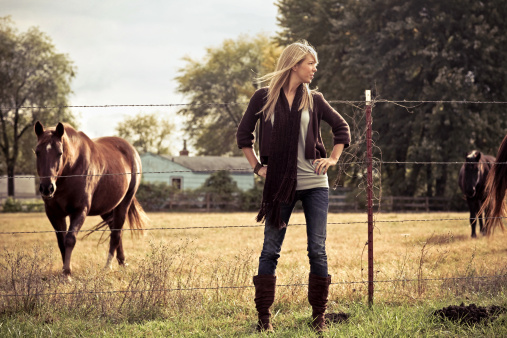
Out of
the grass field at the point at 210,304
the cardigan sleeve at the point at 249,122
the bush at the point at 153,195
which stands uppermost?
the cardigan sleeve at the point at 249,122

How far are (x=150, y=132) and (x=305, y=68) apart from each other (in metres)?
69.9

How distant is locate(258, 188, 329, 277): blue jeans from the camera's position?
438cm

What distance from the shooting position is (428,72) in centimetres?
2858

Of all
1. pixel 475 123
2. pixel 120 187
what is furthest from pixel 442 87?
pixel 120 187

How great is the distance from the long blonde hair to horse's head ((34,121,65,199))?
3.44 m

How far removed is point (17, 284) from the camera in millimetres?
5387

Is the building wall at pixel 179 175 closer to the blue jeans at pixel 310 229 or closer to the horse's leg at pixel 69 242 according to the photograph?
the horse's leg at pixel 69 242

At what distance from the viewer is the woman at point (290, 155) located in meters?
4.32

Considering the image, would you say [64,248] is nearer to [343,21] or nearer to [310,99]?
[310,99]

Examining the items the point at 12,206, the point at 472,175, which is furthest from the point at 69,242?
the point at 12,206

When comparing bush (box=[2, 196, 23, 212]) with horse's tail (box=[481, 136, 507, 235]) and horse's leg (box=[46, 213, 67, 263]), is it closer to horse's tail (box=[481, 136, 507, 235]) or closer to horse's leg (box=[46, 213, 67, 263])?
horse's leg (box=[46, 213, 67, 263])

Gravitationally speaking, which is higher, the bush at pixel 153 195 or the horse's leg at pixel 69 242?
the horse's leg at pixel 69 242

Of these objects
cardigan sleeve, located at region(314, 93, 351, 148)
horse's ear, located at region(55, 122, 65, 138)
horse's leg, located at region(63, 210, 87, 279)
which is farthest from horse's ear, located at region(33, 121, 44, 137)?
cardigan sleeve, located at region(314, 93, 351, 148)

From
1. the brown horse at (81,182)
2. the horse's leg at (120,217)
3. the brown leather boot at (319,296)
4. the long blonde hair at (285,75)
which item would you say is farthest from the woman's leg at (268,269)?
the horse's leg at (120,217)
